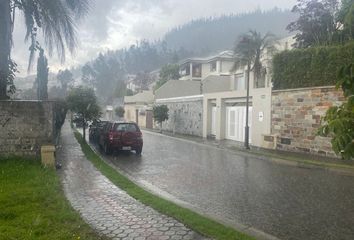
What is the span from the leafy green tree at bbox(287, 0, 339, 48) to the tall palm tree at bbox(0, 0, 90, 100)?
24.1 meters

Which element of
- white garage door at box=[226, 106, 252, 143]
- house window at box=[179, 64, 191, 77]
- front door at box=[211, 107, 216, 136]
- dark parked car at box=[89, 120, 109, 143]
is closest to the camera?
dark parked car at box=[89, 120, 109, 143]

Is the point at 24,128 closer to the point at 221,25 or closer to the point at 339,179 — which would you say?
the point at 339,179

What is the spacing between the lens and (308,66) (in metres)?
20.4

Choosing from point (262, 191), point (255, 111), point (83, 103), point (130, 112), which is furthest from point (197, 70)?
point (262, 191)

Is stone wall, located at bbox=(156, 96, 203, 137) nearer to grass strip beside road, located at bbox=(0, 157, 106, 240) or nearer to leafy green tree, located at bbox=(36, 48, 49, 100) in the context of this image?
leafy green tree, located at bbox=(36, 48, 49, 100)

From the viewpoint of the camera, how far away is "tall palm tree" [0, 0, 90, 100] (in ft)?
46.3

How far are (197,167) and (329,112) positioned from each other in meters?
12.9

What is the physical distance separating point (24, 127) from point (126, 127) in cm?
707

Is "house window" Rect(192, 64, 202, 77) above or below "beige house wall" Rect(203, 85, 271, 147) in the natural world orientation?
above

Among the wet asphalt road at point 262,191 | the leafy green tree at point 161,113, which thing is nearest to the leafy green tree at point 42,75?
the wet asphalt road at point 262,191

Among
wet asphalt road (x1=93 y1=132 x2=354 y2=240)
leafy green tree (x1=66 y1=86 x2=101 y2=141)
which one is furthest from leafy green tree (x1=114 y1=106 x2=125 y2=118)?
wet asphalt road (x1=93 y1=132 x2=354 y2=240)

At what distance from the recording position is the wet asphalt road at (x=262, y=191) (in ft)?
24.2

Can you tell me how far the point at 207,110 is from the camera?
3117cm

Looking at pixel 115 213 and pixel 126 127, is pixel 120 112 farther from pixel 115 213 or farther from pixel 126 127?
pixel 115 213
